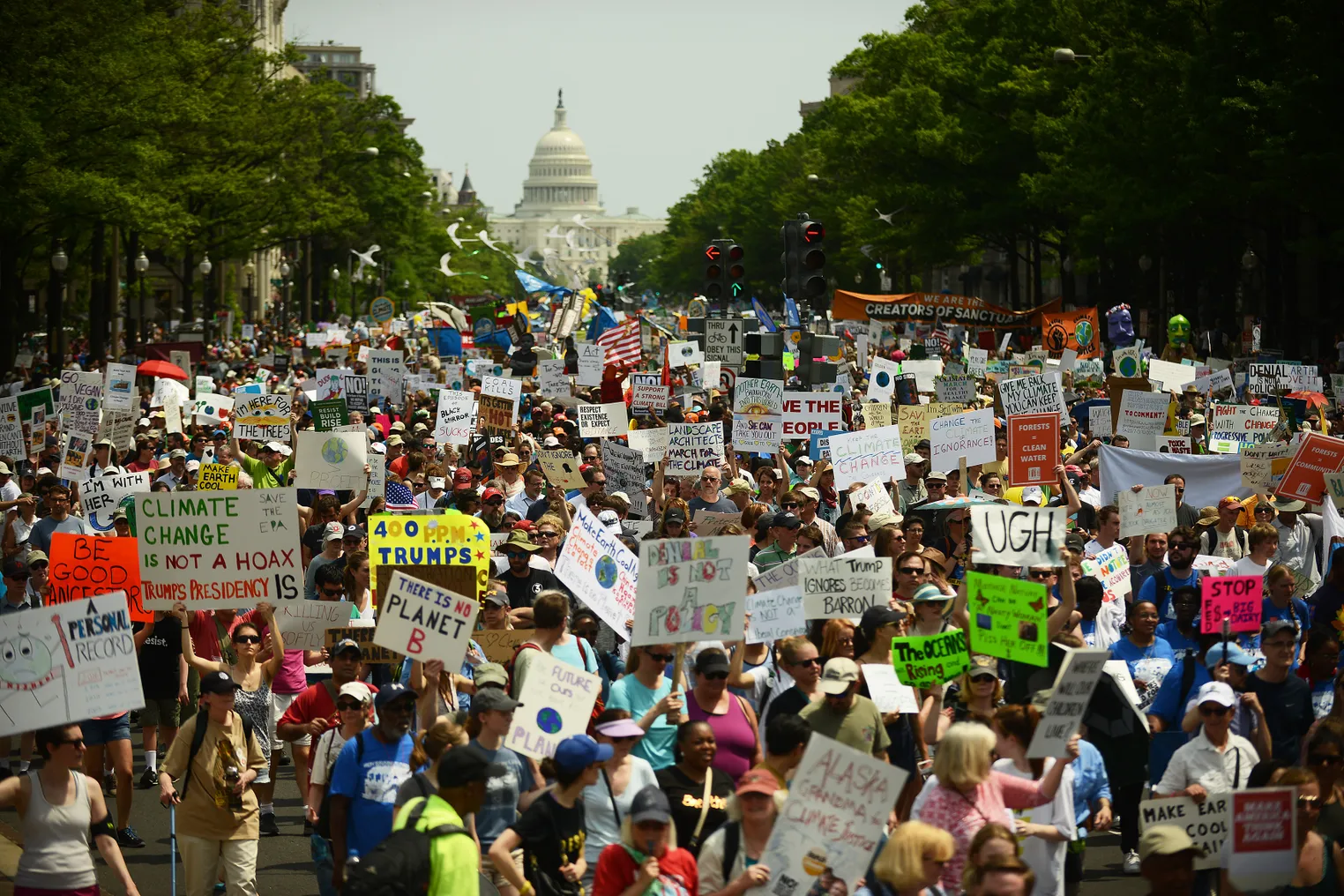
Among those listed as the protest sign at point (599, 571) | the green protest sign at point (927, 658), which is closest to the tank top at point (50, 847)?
the protest sign at point (599, 571)

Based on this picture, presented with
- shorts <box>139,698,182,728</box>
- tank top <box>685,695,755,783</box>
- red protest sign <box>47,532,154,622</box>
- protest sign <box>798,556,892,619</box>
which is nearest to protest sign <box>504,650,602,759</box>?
tank top <box>685,695,755,783</box>

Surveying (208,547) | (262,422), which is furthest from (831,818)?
(262,422)

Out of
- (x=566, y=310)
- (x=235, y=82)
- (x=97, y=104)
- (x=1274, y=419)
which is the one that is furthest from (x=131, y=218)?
(x=1274, y=419)

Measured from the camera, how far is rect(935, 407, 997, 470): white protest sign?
16.2 meters

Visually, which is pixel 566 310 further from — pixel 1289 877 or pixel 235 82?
pixel 1289 877

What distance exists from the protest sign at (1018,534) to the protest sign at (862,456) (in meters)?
5.89

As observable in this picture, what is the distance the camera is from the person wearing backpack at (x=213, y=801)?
8.69 metres

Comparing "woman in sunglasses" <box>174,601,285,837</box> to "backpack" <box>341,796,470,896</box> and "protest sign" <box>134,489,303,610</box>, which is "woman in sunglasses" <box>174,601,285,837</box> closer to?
"protest sign" <box>134,489,303,610</box>

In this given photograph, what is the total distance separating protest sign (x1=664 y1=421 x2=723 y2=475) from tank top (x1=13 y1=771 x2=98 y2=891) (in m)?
10.2

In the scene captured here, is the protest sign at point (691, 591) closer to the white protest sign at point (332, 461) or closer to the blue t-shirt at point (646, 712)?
the blue t-shirt at point (646, 712)

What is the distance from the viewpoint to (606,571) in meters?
10.6

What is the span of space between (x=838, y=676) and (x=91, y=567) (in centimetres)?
483

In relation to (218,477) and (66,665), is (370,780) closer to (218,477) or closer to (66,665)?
(66,665)

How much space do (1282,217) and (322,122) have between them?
41.4m
